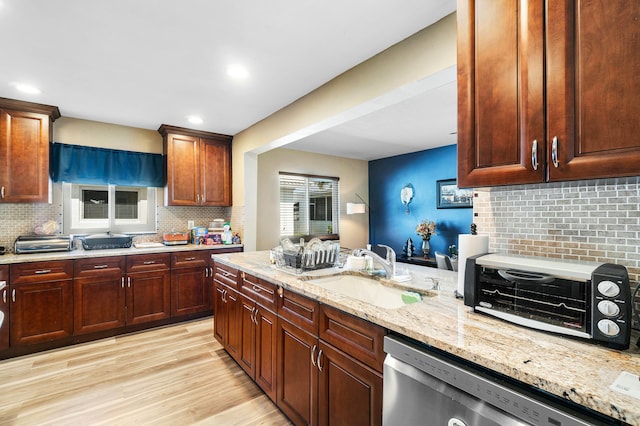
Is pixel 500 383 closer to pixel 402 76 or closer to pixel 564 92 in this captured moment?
pixel 564 92

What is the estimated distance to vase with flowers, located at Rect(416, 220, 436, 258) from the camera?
516 cm

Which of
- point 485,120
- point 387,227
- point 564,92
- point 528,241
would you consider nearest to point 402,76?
point 485,120

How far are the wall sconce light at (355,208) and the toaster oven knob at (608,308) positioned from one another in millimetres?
4940

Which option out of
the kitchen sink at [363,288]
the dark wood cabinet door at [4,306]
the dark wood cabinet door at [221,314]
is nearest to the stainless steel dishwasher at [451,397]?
the kitchen sink at [363,288]

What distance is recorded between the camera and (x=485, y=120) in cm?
121

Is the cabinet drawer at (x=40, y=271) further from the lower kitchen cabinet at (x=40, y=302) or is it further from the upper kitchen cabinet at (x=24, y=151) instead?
the upper kitchen cabinet at (x=24, y=151)

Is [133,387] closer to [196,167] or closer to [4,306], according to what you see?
[4,306]

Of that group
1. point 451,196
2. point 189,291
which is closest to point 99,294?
point 189,291

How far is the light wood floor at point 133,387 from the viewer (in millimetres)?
2002

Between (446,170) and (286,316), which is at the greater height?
(446,170)

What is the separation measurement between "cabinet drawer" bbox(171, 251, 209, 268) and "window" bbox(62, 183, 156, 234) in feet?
2.50

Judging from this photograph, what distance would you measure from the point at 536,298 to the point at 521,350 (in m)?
0.25

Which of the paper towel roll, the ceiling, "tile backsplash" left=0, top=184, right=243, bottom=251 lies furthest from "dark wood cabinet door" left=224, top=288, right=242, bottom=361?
the ceiling

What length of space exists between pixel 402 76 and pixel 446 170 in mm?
3483
